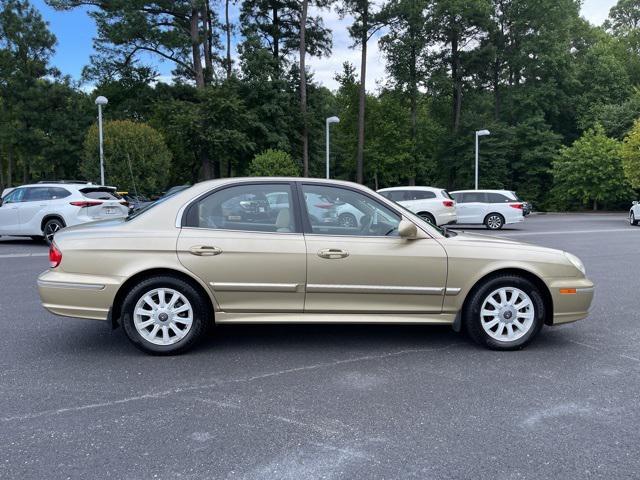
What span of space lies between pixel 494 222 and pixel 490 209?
568 mm

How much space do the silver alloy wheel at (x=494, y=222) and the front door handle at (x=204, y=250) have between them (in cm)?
1936

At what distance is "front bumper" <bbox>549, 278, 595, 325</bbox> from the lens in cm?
496

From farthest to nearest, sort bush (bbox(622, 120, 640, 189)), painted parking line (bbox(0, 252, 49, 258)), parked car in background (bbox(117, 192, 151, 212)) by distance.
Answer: bush (bbox(622, 120, 640, 189)), parked car in background (bbox(117, 192, 151, 212)), painted parking line (bbox(0, 252, 49, 258))

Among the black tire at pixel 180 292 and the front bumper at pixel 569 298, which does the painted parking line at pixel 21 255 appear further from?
the front bumper at pixel 569 298

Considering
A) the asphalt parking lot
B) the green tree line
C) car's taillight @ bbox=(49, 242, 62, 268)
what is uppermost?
the green tree line

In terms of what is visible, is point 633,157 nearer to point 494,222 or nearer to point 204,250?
point 494,222

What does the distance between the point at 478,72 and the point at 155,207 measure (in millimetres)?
45731

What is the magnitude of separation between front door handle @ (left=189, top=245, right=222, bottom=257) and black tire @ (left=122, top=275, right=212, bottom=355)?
0.93 ft

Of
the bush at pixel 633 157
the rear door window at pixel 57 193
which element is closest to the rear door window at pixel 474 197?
the rear door window at pixel 57 193

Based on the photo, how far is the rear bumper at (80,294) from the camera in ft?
15.2

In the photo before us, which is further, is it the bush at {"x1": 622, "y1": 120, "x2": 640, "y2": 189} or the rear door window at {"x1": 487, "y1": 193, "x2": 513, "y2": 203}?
the bush at {"x1": 622, "y1": 120, "x2": 640, "y2": 189}

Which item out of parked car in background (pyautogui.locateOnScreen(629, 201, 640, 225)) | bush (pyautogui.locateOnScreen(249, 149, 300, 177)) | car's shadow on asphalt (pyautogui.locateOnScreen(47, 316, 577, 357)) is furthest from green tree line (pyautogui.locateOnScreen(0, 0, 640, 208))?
car's shadow on asphalt (pyautogui.locateOnScreen(47, 316, 577, 357))

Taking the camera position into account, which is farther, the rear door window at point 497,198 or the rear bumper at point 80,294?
the rear door window at point 497,198

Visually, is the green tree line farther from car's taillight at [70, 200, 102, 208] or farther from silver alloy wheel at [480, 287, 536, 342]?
silver alloy wheel at [480, 287, 536, 342]
